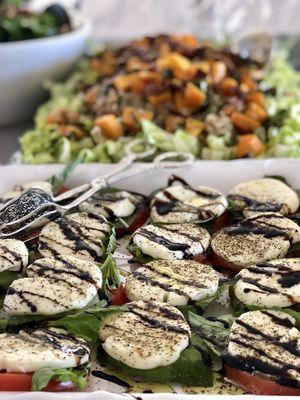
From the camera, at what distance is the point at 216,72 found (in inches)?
101

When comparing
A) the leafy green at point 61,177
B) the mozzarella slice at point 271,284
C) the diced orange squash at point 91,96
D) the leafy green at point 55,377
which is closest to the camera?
the leafy green at point 55,377

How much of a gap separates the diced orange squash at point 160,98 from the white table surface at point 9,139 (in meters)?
0.54

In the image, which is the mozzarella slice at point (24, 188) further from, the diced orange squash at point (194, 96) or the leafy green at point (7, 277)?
→ the diced orange squash at point (194, 96)

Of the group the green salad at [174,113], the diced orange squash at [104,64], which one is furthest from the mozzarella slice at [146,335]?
the diced orange squash at [104,64]

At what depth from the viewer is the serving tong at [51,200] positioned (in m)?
1.67

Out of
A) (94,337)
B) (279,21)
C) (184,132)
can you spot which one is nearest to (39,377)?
(94,337)

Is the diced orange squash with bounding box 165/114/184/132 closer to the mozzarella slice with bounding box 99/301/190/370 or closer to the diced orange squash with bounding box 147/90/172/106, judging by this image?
the diced orange squash with bounding box 147/90/172/106

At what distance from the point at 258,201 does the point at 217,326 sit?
21.4 inches

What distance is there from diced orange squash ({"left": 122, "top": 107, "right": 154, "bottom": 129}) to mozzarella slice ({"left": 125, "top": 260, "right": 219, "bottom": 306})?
0.96 m

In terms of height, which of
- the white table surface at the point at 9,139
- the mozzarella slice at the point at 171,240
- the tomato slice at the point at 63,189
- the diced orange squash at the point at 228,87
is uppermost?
the diced orange squash at the point at 228,87

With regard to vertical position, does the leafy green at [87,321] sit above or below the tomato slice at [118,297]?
above

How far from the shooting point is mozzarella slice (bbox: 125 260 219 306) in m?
1.41

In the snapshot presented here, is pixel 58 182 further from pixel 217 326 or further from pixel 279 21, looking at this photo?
pixel 279 21

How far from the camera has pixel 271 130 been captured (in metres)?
2.36
